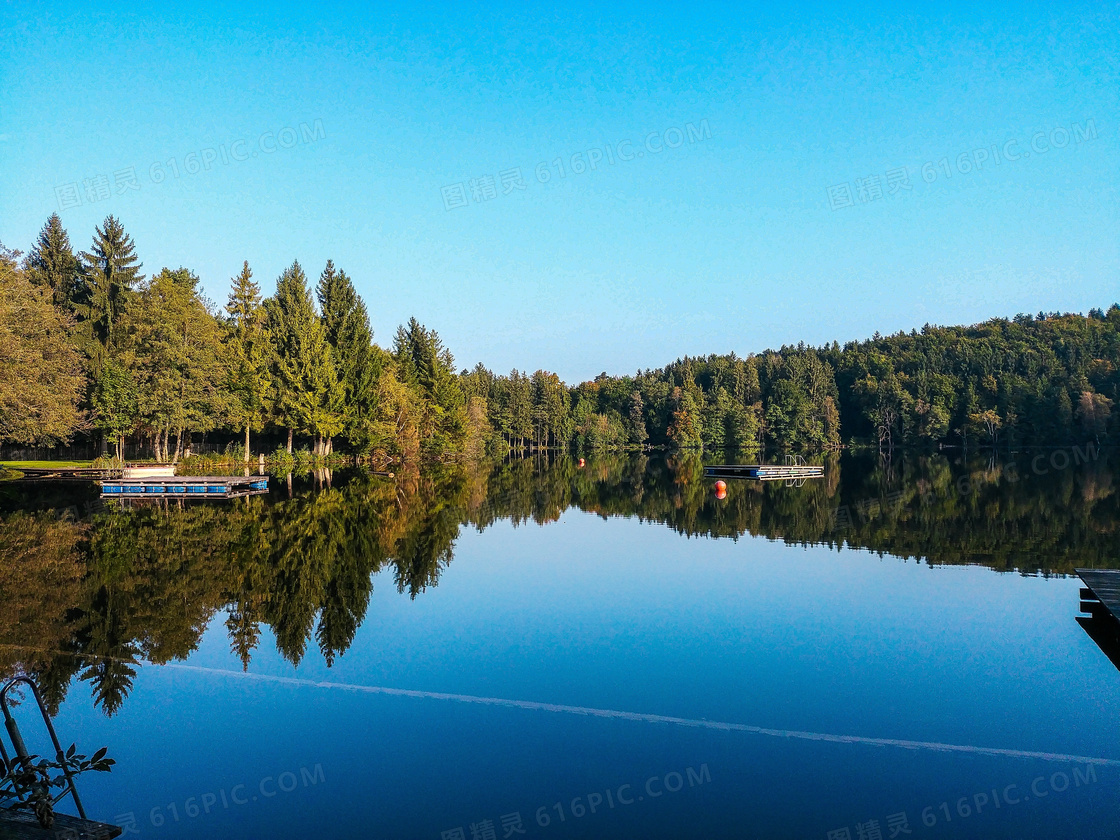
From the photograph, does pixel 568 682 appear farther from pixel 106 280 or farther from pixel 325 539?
pixel 106 280

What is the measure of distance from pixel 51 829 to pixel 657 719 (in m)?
6.40

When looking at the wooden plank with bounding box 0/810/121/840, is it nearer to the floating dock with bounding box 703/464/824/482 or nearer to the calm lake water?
the calm lake water

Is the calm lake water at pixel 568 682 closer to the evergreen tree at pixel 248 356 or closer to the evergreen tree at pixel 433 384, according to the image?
the evergreen tree at pixel 248 356

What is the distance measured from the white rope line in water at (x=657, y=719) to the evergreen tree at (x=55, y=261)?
50.2 meters

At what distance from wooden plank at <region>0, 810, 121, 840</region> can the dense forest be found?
31.8 m

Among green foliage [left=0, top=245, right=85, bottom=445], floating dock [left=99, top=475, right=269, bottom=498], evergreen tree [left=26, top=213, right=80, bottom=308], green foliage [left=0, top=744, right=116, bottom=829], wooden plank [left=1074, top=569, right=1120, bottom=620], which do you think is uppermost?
evergreen tree [left=26, top=213, right=80, bottom=308]

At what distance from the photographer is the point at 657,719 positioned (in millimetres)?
9297

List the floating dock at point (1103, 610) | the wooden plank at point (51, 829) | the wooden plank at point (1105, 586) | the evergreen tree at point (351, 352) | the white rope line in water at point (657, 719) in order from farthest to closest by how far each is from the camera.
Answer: the evergreen tree at point (351, 352) → the wooden plank at point (1105, 586) → the floating dock at point (1103, 610) → the white rope line in water at point (657, 719) → the wooden plank at point (51, 829)

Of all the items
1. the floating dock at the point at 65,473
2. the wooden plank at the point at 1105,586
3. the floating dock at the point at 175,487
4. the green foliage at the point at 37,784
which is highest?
the floating dock at the point at 65,473

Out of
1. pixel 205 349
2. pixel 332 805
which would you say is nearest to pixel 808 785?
pixel 332 805

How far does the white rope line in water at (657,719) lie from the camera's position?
8367 mm

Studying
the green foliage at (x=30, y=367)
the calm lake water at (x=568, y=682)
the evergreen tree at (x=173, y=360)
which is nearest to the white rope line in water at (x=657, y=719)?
the calm lake water at (x=568, y=682)

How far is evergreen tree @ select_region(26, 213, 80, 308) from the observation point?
5016 cm

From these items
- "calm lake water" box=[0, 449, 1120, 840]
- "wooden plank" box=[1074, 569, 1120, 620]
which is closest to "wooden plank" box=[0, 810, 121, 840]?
"calm lake water" box=[0, 449, 1120, 840]
